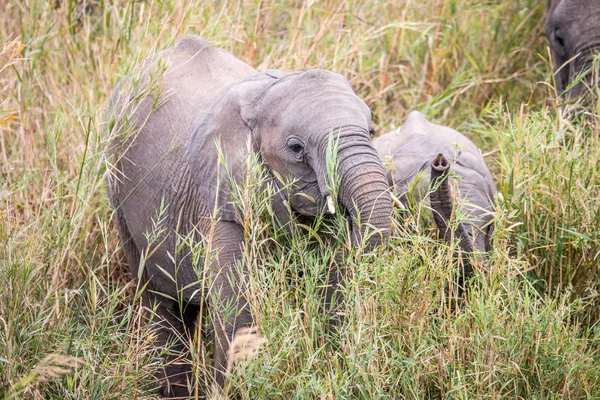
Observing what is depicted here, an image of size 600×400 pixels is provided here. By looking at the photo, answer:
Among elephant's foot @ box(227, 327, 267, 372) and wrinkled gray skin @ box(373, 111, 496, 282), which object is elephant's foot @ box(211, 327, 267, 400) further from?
wrinkled gray skin @ box(373, 111, 496, 282)

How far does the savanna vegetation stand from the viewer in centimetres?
358

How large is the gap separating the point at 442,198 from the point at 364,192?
637 mm

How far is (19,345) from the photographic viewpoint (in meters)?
3.75

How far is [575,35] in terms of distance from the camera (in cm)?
580

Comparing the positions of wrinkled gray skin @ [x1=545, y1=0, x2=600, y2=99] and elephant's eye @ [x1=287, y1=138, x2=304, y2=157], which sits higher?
elephant's eye @ [x1=287, y1=138, x2=304, y2=157]

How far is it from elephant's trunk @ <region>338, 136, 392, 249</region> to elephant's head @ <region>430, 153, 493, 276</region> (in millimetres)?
327

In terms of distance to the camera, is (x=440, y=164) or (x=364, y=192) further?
(x=440, y=164)

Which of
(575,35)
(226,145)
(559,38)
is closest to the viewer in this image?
(226,145)

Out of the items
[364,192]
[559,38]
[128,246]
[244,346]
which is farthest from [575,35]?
[244,346]

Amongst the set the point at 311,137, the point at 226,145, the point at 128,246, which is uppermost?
the point at 311,137

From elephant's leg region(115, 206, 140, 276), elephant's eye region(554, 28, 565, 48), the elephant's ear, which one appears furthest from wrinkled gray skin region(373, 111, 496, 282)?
elephant's leg region(115, 206, 140, 276)

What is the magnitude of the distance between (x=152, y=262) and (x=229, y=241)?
805mm

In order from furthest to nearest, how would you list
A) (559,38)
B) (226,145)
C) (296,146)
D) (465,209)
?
(559,38)
(465,209)
(226,145)
(296,146)

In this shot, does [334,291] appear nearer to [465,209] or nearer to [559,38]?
[465,209]
